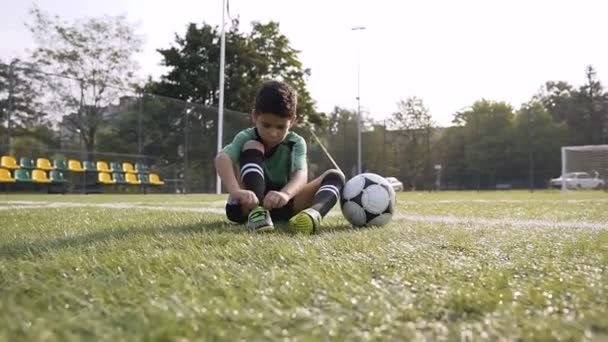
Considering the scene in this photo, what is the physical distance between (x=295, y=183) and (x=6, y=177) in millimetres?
10442

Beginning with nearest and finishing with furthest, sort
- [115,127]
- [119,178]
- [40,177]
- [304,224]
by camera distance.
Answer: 1. [304,224]
2. [40,177]
3. [119,178]
4. [115,127]

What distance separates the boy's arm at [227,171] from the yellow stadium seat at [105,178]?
11042mm

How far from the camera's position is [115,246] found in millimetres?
1739

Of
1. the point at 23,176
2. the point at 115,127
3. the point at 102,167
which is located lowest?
the point at 23,176

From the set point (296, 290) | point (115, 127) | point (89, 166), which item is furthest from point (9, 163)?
point (296, 290)

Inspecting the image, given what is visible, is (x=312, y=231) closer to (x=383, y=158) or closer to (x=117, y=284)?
(x=117, y=284)

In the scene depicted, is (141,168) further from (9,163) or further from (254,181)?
(254,181)

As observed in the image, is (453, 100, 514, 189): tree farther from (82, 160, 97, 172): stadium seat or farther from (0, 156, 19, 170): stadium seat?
(0, 156, 19, 170): stadium seat

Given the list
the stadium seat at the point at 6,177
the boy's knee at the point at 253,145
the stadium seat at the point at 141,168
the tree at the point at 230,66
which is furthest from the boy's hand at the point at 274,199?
the tree at the point at 230,66

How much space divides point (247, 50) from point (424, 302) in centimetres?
2337

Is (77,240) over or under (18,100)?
under

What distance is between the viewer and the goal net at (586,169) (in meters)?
16.9

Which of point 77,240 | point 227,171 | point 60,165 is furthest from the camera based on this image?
point 60,165

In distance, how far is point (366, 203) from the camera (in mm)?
2664
